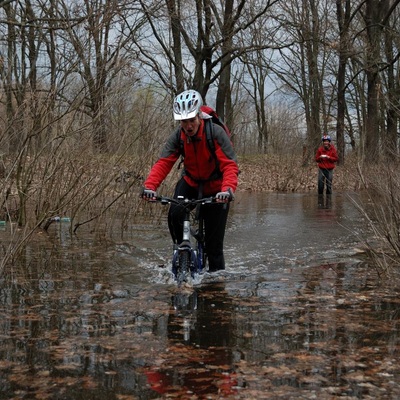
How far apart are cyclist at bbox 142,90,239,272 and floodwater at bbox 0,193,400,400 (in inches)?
22.3

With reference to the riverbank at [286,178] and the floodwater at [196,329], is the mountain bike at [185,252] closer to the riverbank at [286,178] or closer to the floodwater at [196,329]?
the floodwater at [196,329]

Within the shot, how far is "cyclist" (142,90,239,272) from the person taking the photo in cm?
689

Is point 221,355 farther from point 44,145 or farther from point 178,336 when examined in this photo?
point 44,145

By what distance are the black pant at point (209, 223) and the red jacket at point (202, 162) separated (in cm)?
13

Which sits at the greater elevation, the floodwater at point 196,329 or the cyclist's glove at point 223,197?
the cyclist's glove at point 223,197

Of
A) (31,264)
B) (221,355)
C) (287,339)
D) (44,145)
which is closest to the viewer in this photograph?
(221,355)

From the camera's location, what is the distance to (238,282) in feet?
24.9

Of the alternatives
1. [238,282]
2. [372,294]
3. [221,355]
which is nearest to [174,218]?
[238,282]

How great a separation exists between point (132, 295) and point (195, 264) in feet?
2.60

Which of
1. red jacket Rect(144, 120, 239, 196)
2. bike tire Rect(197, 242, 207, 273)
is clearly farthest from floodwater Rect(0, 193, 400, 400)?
red jacket Rect(144, 120, 239, 196)

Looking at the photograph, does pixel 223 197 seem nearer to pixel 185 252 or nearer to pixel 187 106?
pixel 185 252

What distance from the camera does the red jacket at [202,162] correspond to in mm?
7098

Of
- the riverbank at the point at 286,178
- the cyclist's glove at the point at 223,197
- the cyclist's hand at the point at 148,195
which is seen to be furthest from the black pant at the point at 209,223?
the riverbank at the point at 286,178

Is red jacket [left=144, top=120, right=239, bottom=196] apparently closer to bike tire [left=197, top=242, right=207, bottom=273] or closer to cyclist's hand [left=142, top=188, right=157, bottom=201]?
cyclist's hand [left=142, top=188, right=157, bottom=201]
